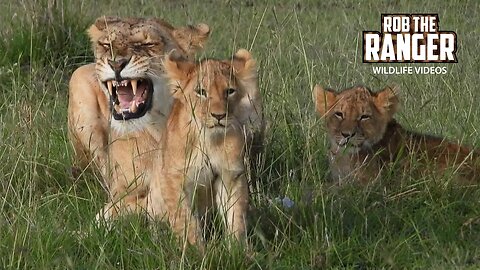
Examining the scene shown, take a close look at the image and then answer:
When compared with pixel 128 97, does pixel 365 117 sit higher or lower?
lower

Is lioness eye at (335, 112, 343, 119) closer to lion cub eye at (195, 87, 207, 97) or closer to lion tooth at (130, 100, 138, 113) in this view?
lion tooth at (130, 100, 138, 113)

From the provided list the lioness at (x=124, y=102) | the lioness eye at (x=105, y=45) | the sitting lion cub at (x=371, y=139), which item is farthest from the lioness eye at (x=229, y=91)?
the sitting lion cub at (x=371, y=139)

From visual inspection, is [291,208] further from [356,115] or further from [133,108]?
[356,115]

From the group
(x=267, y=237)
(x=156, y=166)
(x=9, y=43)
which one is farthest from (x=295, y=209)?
(x=9, y=43)

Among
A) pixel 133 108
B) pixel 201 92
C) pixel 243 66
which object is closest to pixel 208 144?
pixel 201 92

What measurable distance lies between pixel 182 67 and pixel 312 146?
1.28 meters

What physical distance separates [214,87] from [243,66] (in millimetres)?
180

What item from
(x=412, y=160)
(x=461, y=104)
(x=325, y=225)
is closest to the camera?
(x=325, y=225)

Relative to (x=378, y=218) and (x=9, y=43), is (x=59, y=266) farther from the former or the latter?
(x=9, y=43)

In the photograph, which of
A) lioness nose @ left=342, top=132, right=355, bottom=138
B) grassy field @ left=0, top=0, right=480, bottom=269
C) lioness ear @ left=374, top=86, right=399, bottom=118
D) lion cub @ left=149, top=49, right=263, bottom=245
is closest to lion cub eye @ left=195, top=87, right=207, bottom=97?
lion cub @ left=149, top=49, right=263, bottom=245

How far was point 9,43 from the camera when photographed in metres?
7.06

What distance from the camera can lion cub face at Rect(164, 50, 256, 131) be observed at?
11.4 feet

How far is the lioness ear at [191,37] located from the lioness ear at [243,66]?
2.11ft

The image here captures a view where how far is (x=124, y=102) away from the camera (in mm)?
3920
